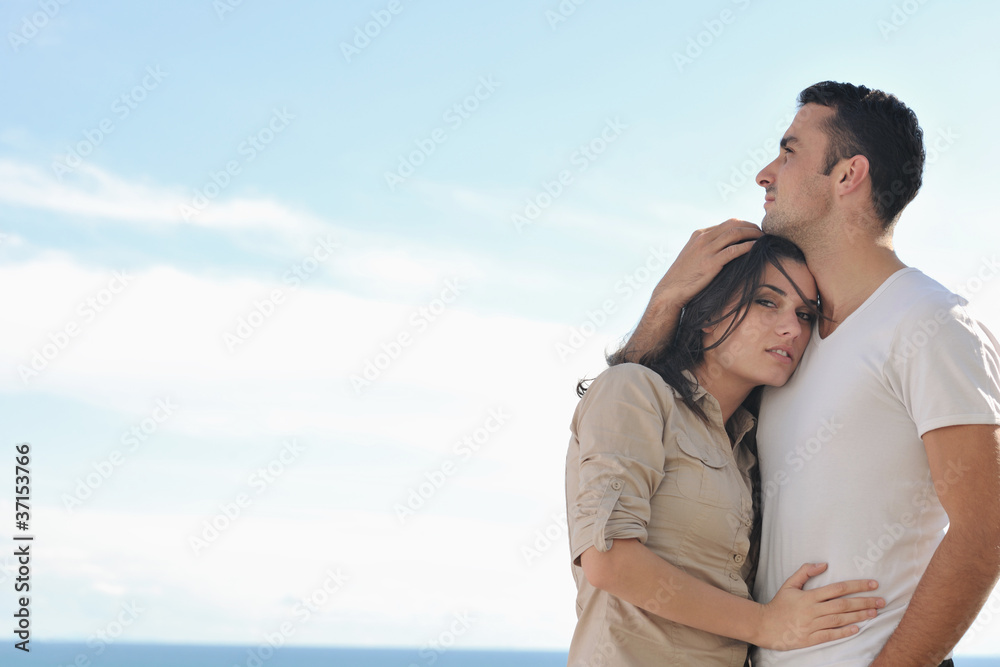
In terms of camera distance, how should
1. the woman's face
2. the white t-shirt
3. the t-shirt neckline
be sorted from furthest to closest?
the woman's face < the t-shirt neckline < the white t-shirt

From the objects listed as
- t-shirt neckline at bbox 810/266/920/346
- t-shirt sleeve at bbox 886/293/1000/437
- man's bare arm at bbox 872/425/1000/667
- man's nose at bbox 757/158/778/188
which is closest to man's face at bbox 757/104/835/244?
man's nose at bbox 757/158/778/188

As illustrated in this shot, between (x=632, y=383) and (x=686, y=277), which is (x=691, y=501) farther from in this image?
(x=686, y=277)

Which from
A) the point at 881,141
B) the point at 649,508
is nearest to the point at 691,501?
the point at 649,508

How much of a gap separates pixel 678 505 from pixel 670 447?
201 mm

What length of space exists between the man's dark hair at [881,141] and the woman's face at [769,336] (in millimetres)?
445

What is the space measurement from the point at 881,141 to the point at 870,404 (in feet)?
3.63

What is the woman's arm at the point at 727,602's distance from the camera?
2.83 meters

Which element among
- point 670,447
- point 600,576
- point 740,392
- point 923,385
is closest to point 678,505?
point 670,447

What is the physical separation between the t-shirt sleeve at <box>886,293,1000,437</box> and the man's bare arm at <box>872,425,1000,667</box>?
6cm

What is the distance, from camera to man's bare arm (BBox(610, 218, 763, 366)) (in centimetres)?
351

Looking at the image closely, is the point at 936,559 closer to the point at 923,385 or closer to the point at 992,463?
the point at 992,463

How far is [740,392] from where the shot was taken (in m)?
3.47

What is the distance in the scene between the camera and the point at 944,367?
9.09ft

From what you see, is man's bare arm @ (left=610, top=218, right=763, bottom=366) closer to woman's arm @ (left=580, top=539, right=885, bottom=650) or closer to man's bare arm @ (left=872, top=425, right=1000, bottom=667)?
woman's arm @ (left=580, top=539, right=885, bottom=650)
